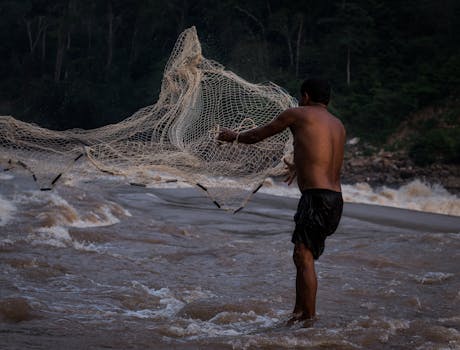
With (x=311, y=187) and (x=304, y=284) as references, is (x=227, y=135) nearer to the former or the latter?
(x=311, y=187)

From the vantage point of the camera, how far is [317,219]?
4.34m

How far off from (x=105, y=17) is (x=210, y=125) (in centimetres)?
3801

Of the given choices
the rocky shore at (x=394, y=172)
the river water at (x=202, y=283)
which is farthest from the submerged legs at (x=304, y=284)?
the rocky shore at (x=394, y=172)

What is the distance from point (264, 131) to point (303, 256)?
765 mm

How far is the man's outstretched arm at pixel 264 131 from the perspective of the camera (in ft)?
14.6

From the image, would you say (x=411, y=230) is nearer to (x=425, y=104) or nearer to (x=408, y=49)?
(x=425, y=104)

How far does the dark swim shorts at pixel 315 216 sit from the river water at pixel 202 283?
1.64 ft

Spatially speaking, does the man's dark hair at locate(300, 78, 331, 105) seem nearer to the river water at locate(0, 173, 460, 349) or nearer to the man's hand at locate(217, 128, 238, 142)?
the man's hand at locate(217, 128, 238, 142)

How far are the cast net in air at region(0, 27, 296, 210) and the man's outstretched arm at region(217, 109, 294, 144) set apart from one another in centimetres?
98

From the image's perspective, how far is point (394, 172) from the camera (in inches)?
812

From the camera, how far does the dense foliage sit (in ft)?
87.2

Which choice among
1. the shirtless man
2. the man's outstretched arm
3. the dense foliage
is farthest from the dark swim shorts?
the dense foliage

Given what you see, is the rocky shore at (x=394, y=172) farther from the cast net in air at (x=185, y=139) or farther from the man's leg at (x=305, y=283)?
the man's leg at (x=305, y=283)

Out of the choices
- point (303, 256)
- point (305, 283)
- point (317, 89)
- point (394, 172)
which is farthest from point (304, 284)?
point (394, 172)
